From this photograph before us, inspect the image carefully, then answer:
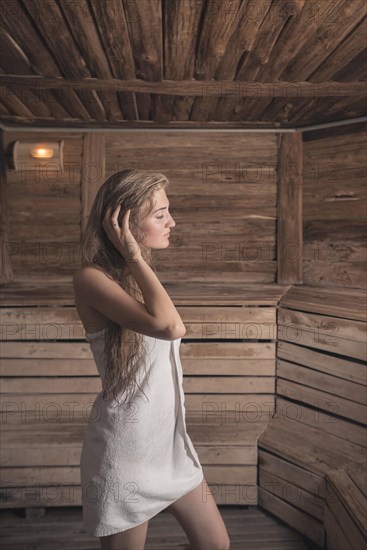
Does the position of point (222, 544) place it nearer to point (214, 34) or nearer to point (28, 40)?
point (214, 34)

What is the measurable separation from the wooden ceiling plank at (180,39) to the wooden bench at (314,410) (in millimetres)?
2112

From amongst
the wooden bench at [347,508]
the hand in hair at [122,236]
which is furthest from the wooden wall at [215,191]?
the hand in hair at [122,236]

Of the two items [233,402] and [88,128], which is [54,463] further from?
[88,128]

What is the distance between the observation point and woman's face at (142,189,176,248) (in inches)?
77.9

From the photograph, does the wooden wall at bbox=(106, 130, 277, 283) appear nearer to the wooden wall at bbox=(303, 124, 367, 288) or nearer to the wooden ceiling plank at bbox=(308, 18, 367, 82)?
the wooden wall at bbox=(303, 124, 367, 288)

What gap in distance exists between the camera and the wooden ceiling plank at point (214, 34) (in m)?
2.40

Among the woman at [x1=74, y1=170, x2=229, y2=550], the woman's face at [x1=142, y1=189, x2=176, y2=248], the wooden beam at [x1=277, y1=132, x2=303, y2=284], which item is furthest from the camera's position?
the wooden beam at [x1=277, y1=132, x2=303, y2=284]

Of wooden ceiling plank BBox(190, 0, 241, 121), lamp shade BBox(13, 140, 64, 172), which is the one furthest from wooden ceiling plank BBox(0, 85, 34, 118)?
wooden ceiling plank BBox(190, 0, 241, 121)

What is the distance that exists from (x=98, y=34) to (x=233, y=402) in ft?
10.1

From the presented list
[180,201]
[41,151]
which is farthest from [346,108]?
[41,151]

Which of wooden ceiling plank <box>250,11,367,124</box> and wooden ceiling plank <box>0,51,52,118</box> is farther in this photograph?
wooden ceiling plank <box>0,51,52,118</box>

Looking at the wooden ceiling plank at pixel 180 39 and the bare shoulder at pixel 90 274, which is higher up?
the wooden ceiling plank at pixel 180 39

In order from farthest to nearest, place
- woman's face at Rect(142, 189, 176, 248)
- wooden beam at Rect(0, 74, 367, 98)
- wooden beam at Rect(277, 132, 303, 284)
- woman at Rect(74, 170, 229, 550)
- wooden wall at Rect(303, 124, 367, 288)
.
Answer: wooden beam at Rect(277, 132, 303, 284), wooden wall at Rect(303, 124, 367, 288), wooden beam at Rect(0, 74, 367, 98), woman's face at Rect(142, 189, 176, 248), woman at Rect(74, 170, 229, 550)

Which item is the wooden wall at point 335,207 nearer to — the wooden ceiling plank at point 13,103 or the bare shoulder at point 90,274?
the wooden ceiling plank at point 13,103
